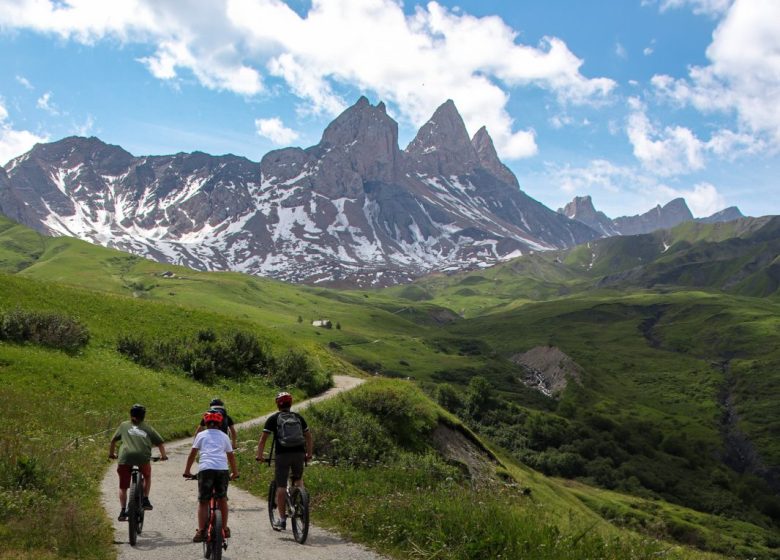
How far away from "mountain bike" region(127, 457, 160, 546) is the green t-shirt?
34cm

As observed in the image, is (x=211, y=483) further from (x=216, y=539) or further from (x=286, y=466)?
(x=286, y=466)

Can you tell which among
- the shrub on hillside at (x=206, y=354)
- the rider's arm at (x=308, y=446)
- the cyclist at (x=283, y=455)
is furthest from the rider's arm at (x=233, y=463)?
the shrub on hillside at (x=206, y=354)

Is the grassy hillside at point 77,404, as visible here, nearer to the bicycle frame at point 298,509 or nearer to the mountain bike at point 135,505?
the mountain bike at point 135,505

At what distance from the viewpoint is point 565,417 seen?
161 meters

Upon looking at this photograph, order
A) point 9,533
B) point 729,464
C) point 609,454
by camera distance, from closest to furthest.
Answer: point 9,533 → point 609,454 → point 729,464

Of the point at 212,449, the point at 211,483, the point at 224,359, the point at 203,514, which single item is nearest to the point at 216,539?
the point at 203,514

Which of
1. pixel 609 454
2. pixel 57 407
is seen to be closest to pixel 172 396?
pixel 57 407

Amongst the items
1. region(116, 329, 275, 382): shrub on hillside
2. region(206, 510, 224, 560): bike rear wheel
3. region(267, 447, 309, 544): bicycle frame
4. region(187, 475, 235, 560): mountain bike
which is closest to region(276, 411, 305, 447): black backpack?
region(267, 447, 309, 544): bicycle frame

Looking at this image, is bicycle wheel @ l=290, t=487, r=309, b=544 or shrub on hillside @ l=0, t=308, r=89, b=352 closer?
bicycle wheel @ l=290, t=487, r=309, b=544

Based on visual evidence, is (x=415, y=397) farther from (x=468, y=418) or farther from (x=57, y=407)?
(x=468, y=418)

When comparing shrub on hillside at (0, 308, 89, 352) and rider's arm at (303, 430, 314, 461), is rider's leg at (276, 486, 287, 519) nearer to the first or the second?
rider's arm at (303, 430, 314, 461)

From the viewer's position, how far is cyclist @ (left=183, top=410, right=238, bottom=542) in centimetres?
1356

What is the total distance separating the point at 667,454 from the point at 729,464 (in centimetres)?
2231

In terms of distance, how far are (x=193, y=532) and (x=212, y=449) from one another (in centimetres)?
331
